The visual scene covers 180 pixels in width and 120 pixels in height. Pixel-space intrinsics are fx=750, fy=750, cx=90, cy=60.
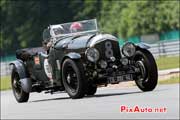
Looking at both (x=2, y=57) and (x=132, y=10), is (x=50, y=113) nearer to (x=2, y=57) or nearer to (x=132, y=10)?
(x=2, y=57)

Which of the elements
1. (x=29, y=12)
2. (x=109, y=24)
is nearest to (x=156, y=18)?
(x=109, y=24)

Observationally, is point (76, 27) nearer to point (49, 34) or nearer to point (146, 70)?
point (49, 34)

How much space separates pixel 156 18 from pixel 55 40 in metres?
64.3

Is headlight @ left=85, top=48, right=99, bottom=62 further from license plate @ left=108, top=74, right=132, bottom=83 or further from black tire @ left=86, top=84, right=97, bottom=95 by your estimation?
black tire @ left=86, top=84, right=97, bottom=95

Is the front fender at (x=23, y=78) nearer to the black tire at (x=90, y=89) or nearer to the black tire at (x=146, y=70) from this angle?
the black tire at (x=90, y=89)

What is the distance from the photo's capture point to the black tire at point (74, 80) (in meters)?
9.16

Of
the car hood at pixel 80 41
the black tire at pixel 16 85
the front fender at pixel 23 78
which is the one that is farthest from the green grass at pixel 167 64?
the car hood at pixel 80 41

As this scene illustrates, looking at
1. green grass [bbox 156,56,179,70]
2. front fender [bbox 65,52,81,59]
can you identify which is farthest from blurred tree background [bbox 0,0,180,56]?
front fender [bbox 65,52,81,59]

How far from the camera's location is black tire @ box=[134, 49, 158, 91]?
9.09 meters

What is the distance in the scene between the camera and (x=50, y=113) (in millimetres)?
12648

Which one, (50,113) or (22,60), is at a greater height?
(22,60)

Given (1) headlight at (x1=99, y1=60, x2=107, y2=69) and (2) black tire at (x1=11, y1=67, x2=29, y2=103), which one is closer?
(1) headlight at (x1=99, y1=60, x2=107, y2=69)

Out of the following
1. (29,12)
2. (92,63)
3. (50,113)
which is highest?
(29,12)

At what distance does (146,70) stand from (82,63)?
953mm
